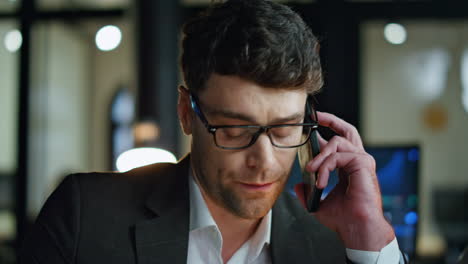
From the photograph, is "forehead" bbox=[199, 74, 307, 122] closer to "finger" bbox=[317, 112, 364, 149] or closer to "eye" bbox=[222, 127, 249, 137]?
"eye" bbox=[222, 127, 249, 137]

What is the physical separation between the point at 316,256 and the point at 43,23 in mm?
4837

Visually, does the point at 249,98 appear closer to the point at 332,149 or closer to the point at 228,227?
the point at 332,149

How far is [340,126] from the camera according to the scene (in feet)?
4.83

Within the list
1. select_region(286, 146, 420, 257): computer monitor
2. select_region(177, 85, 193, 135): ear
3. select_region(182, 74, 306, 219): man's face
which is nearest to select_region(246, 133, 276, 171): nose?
select_region(182, 74, 306, 219): man's face

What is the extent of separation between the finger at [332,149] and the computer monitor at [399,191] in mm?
352

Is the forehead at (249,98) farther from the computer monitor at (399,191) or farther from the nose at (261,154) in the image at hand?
the computer monitor at (399,191)

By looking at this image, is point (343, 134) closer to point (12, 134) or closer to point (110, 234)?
point (110, 234)

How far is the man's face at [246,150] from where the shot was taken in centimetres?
122

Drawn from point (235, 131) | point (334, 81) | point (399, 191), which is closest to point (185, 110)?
point (235, 131)

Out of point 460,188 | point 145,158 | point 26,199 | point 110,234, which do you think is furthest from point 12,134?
point 460,188

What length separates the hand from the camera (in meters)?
1.36

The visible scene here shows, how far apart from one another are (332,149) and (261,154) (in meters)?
0.26

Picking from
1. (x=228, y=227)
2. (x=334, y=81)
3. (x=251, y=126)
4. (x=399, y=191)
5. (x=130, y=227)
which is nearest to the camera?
(x=251, y=126)

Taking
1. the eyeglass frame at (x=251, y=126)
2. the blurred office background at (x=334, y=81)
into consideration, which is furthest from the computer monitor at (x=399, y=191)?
the blurred office background at (x=334, y=81)
